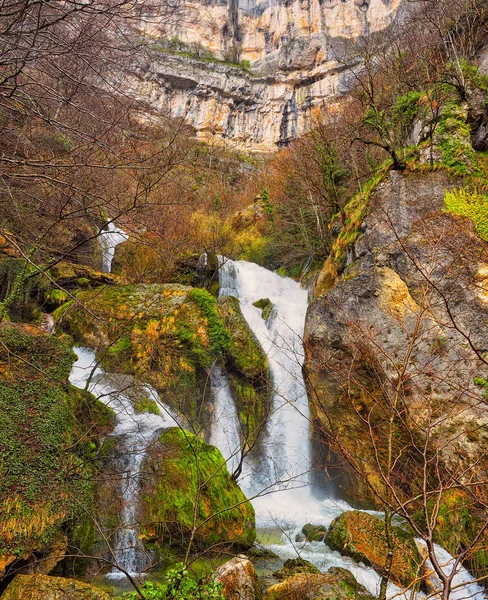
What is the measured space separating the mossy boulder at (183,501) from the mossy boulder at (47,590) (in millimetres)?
1748

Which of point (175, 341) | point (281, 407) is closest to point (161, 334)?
point (175, 341)

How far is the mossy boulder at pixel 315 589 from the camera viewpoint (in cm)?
417

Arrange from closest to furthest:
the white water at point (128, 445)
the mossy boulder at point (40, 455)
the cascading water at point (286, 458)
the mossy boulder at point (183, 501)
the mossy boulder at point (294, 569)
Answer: the mossy boulder at point (40, 455), the mossy boulder at point (294, 569), the white water at point (128, 445), the mossy boulder at point (183, 501), the cascading water at point (286, 458)

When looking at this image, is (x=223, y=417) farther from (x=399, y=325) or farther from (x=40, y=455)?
(x=40, y=455)

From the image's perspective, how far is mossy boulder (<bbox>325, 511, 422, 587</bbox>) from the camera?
5669mm

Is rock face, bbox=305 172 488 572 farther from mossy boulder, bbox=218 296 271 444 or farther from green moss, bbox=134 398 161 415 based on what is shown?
green moss, bbox=134 398 161 415

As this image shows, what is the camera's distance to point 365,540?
20.0 ft

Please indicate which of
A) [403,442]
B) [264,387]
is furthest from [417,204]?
[264,387]

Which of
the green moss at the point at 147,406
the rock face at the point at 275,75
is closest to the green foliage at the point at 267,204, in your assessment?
the green moss at the point at 147,406

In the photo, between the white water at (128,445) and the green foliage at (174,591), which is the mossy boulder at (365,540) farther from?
the green foliage at (174,591)

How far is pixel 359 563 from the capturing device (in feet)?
19.5

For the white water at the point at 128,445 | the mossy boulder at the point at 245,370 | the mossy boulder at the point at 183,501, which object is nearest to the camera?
the white water at the point at 128,445

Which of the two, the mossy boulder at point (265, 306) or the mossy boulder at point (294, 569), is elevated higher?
the mossy boulder at point (265, 306)

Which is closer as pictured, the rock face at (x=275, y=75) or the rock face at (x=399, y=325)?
the rock face at (x=399, y=325)
